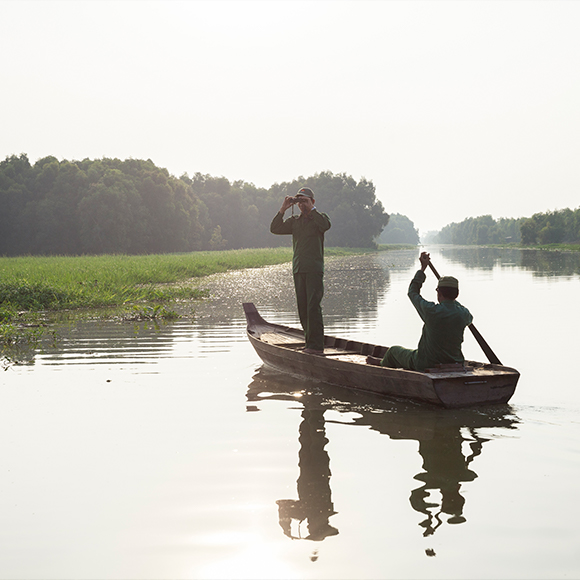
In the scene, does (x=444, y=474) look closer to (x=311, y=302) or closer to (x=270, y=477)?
(x=270, y=477)

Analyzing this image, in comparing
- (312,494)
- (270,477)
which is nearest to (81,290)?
(270,477)

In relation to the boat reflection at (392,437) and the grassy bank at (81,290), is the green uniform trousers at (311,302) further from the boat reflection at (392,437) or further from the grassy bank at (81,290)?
the grassy bank at (81,290)

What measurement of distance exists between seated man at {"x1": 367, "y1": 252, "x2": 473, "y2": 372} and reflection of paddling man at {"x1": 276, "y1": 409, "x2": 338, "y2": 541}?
157cm

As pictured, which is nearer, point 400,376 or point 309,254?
point 400,376

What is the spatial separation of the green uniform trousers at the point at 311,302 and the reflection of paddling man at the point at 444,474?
9.41 ft

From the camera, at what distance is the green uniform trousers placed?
8172mm

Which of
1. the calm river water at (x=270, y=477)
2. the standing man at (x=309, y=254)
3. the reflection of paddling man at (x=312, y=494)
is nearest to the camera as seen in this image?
the calm river water at (x=270, y=477)

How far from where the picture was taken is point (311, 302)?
26.9 ft

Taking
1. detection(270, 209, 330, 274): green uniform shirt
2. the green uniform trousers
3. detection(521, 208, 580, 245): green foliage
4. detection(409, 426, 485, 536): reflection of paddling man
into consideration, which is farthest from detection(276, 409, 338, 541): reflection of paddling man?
detection(521, 208, 580, 245): green foliage

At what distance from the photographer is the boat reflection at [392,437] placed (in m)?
4.03

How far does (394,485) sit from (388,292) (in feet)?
58.6

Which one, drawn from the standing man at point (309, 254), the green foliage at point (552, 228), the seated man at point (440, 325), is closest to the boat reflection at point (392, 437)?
the seated man at point (440, 325)

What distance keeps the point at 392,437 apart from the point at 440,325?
1.47 metres

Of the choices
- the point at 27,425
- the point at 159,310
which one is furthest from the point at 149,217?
the point at 27,425
